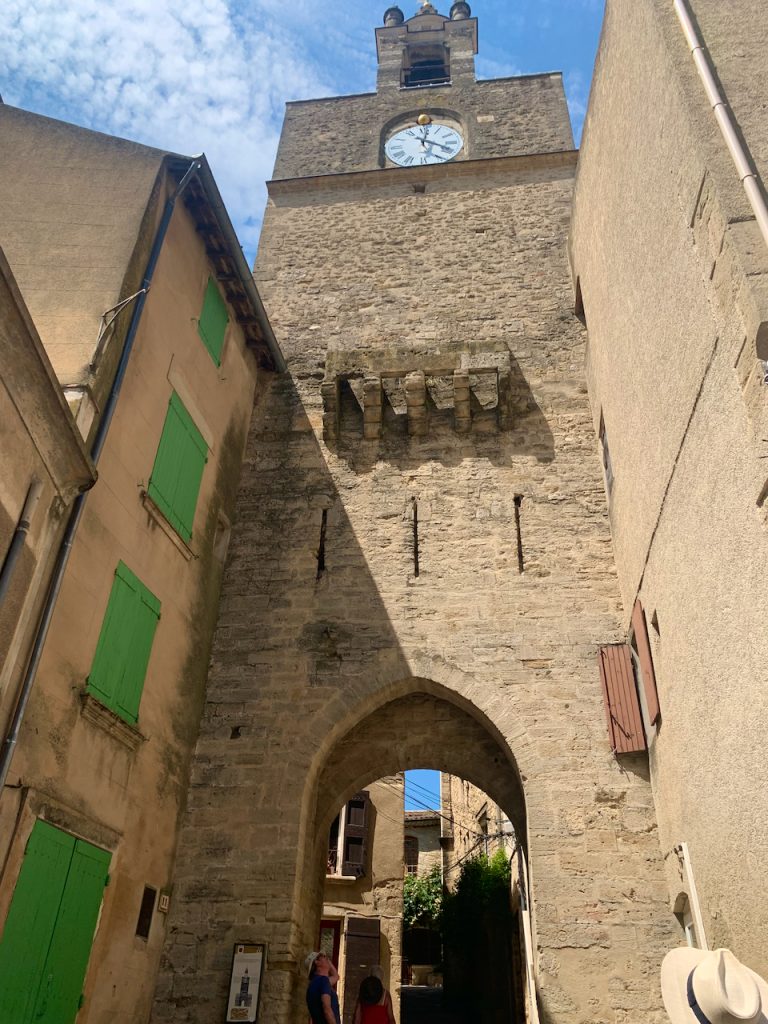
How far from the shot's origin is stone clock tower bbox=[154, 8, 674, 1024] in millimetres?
6113

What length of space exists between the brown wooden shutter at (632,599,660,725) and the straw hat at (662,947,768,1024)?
2.47 metres

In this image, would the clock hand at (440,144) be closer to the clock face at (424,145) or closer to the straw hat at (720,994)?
the clock face at (424,145)

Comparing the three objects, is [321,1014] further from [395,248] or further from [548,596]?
[395,248]

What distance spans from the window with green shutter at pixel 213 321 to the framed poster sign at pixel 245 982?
5.37m

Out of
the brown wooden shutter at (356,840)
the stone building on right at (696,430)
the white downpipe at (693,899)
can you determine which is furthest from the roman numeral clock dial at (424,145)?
the white downpipe at (693,899)

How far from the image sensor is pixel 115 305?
5.95m

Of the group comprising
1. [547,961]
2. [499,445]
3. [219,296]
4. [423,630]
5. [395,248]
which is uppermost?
[395,248]

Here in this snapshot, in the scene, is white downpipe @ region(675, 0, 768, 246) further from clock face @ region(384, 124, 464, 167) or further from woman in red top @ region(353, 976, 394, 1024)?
clock face @ region(384, 124, 464, 167)

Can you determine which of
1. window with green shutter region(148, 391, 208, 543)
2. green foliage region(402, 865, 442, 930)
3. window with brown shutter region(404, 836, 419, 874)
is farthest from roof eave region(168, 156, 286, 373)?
window with brown shutter region(404, 836, 419, 874)

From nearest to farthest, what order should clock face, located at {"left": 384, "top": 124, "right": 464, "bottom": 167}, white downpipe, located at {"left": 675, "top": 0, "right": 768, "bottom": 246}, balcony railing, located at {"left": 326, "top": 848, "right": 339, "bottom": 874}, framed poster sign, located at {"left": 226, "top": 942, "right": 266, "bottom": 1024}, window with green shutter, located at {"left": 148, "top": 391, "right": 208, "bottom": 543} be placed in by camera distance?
white downpipe, located at {"left": 675, "top": 0, "right": 768, "bottom": 246}, framed poster sign, located at {"left": 226, "top": 942, "right": 266, "bottom": 1024}, window with green shutter, located at {"left": 148, "top": 391, "right": 208, "bottom": 543}, balcony railing, located at {"left": 326, "top": 848, "right": 339, "bottom": 874}, clock face, located at {"left": 384, "top": 124, "right": 464, "bottom": 167}

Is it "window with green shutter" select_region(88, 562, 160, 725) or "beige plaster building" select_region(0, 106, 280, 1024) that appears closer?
"beige plaster building" select_region(0, 106, 280, 1024)

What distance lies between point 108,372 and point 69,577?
1567 millimetres

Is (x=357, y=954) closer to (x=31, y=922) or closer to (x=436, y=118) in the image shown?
(x=31, y=922)

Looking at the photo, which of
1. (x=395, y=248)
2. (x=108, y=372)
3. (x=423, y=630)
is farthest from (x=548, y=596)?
(x=395, y=248)
